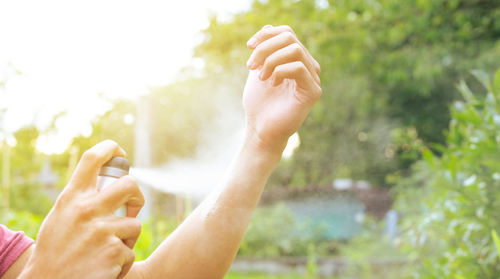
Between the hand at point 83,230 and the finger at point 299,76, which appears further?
the finger at point 299,76

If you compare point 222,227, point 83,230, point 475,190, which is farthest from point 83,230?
point 475,190

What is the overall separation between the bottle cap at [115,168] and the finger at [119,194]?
22 millimetres

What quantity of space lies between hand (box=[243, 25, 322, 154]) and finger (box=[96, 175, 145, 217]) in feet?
1.41

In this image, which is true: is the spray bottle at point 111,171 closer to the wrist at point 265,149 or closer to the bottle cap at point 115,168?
the bottle cap at point 115,168

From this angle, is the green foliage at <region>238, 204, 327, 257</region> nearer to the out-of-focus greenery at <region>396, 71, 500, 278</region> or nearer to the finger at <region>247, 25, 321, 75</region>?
the out-of-focus greenery at <region>396, 71, 500, 278</region>

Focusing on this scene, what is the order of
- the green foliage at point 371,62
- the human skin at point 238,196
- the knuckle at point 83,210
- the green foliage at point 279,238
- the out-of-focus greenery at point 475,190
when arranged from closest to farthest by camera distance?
1. the knuckle at point 83,210
2. the human skin at point 238,196
3. the out-of-focus greenery at point 475,190
4. the green foliage at point 371,62
5. the green foliage at point 279,238

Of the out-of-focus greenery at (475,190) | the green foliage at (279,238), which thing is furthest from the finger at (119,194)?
the green foliage at (279,238)

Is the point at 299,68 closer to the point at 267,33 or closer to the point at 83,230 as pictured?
the point at 267,33

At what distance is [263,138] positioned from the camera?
3.89ft

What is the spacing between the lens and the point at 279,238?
359 inches

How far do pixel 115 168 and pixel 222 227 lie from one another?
45 cm

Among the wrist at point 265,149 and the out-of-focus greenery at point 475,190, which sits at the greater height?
the wrist at point 265,149

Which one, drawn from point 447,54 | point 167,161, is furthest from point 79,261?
point 167,161

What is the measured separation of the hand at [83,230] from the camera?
0.76 meters
